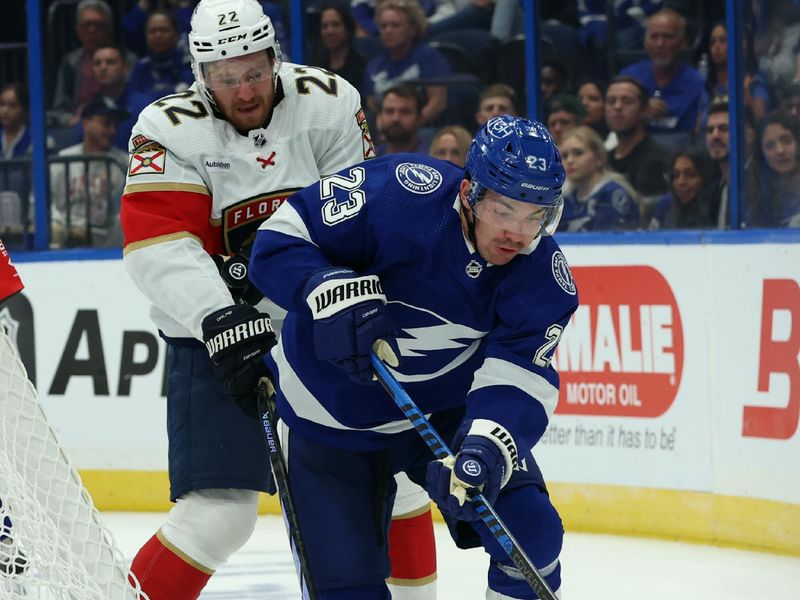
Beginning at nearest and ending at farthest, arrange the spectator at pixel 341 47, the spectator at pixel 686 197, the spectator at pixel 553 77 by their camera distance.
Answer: the spectator at pixel 686 197
the spectator at pixel 553 77
the spectator at pixel 341 47

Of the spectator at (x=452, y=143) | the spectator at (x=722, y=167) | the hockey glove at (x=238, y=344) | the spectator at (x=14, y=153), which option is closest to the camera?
the hockey glove at (x=238, y=344)

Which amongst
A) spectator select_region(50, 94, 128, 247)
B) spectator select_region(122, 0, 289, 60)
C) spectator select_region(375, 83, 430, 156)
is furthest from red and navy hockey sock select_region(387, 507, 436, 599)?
spectator select_region(122, 0, 289, 60)

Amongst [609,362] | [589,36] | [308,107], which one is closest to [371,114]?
[589,36]

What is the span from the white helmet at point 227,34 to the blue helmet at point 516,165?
59 cm

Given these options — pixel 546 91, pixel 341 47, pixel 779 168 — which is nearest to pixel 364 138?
pixel 779 168

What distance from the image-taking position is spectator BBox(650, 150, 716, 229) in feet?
14.7

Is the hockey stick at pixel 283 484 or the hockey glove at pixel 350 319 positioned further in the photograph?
the hockey stick at pixel 283 484

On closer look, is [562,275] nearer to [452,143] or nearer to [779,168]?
[779,168]

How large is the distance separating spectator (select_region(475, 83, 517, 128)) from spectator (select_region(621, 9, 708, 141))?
44 cm

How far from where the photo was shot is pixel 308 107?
113 inches

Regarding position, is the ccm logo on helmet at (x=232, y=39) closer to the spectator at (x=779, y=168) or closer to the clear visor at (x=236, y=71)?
the clear visor at (x=236, y=71)

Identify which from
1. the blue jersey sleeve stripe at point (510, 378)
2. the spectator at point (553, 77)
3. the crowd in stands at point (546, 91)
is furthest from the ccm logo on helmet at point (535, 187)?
the spectator at point (553, 77)

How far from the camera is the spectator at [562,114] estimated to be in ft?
15.7

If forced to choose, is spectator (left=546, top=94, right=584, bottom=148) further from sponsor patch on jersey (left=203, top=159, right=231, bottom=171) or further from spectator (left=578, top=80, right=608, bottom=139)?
sponsor patch on jersey (left=203, top=159, right=231, bottom=171)
